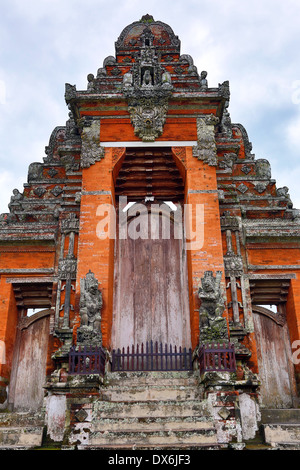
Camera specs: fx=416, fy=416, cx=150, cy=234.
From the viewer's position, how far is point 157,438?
23.0ft

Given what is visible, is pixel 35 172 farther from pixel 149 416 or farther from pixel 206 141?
pixel 149 416

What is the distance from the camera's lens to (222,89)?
11.6 meters

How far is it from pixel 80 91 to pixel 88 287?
5669 millimetres

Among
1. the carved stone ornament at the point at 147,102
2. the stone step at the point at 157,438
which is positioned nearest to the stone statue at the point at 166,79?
the carved stone ornament at the point at 147,102

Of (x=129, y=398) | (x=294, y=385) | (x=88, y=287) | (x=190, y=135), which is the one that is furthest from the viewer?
(x=190, y=135)

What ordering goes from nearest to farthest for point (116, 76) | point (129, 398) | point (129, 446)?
point (129, 446), point (129, 398), point (116, 76)

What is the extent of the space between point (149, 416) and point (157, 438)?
70 centimetres

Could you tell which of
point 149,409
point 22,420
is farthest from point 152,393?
point 22,420

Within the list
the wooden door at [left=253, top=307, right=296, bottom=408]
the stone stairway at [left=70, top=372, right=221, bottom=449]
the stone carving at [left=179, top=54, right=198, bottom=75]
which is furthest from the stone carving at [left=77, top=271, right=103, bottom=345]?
the stone carving at [left=179, top=54, right=198, bottom=75]

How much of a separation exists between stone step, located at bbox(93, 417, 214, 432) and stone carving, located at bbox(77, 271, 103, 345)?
75.2 inches

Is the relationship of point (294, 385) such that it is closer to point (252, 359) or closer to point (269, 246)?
point (252, 359)

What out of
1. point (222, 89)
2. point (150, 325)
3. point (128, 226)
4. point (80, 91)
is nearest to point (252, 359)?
point (150, 325)

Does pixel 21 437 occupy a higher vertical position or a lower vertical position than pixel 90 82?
lower

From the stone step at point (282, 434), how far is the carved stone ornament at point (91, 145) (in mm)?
7510
